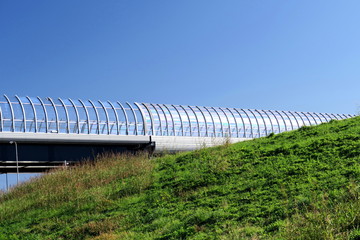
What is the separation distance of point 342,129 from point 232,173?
5695mm

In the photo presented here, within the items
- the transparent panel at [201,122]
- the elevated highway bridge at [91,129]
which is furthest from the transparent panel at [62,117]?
the transparent panel at [201,122]

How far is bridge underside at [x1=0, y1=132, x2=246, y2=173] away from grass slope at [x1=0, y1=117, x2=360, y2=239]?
13.5m

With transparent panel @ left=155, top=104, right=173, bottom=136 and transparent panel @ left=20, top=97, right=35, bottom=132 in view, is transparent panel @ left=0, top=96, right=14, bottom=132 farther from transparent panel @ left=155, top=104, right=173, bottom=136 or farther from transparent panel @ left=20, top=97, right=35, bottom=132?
transparent panel @ left=155, top=104, right=173, bottom=136

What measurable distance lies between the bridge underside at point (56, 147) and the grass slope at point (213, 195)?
44.3ft

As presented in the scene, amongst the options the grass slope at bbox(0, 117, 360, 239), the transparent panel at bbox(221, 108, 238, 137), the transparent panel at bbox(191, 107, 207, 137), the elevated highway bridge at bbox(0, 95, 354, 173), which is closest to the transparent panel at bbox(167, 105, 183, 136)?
the elevated highway bridge at bbox(0, 95, 354, 173)

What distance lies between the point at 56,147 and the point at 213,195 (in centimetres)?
2601

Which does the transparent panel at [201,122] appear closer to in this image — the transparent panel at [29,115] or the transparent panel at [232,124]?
the transparent panel at [232,124]

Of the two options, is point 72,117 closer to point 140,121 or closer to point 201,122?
point 140,121

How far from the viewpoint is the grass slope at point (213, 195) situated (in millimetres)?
11500

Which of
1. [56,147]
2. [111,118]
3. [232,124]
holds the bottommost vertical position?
[56,147]

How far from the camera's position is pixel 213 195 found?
1504cm

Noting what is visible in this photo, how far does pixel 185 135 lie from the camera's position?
150 ft

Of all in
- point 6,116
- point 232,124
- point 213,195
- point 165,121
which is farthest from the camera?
point 232,124

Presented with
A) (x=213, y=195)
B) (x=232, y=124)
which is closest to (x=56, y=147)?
(x=232, y=124)
